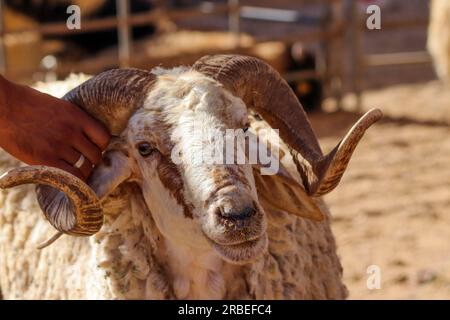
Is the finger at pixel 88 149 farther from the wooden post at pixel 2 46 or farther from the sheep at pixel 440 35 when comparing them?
the sheep at pixel 440 35

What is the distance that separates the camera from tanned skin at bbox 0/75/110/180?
3.17 metres

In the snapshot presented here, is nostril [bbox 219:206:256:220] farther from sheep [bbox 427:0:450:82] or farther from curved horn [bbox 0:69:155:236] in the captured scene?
sheep [bbox 427:0:450:82]

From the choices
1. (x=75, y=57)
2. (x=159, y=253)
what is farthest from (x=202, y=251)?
(x=75, y=57)

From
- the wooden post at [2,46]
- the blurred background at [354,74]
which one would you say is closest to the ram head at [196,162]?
the blurred background at [354,74]

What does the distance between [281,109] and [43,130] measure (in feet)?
2.97

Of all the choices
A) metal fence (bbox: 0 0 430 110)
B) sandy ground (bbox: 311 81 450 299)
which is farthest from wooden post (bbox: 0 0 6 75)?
sandy ground (bbox: 311 81 450 299)

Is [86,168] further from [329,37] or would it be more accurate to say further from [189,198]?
[329,37]

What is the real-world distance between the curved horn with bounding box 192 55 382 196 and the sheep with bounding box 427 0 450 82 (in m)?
5.79

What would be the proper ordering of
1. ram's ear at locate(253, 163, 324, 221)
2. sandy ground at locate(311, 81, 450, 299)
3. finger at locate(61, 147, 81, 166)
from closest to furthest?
finger at locate(61, 147, 81, 166)
ram's ear at locate(253, 163, 324, 221)
sandy ground at locate(311, 81, 450, 299)

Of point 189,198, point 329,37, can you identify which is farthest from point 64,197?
point 329,37

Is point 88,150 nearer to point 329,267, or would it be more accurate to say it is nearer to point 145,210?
point 145,210

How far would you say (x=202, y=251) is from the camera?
11.0 ft
